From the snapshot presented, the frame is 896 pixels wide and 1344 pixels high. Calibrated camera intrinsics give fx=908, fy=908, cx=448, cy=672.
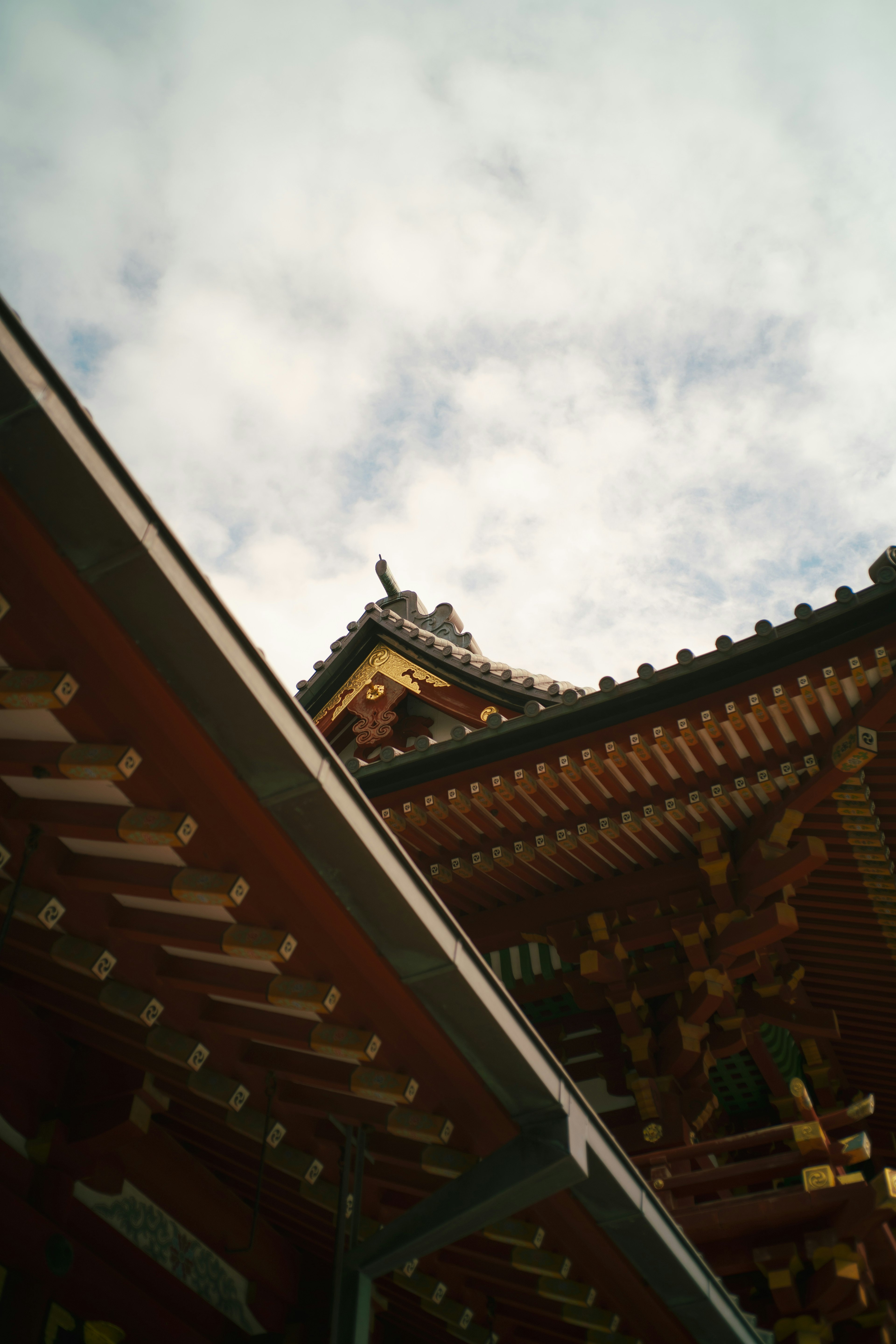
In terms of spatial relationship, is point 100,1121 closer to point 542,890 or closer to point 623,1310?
point 623,1310

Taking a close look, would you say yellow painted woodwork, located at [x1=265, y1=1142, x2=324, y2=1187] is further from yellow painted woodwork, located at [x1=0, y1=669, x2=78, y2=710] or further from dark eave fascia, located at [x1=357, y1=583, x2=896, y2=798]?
dark eave fascia, located at [x1=357, y1=583, x2=896, y2=798]

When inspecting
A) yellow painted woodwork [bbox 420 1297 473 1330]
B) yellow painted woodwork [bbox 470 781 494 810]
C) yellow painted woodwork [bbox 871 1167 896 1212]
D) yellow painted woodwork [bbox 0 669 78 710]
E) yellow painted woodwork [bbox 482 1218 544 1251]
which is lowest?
yellow painted woodwork [bbox 420 1297 473 1330]

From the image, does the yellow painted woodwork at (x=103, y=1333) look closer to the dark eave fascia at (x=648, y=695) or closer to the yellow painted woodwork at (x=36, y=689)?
the yellow painted woodwork at (x=36, y=689)

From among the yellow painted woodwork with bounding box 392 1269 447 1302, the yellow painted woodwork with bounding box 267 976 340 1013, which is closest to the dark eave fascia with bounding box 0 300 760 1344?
the yellow painted woodwork with bounding box 267 976 340 1013

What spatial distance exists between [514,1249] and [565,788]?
8.88 feet

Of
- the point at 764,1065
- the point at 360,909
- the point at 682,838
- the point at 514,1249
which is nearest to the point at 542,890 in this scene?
the point at 682,838

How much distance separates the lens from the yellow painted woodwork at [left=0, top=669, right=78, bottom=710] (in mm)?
2559

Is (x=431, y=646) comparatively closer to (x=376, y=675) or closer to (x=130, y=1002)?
(x=376, y=675)

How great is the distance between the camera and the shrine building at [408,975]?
8.92 feet

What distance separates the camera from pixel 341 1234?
338 centimetres

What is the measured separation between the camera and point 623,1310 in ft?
13.9

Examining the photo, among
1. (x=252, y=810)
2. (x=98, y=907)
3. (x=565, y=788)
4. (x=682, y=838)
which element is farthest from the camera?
(x=682, y=838)

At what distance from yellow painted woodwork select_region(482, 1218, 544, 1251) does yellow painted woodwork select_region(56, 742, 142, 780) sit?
2640 mm

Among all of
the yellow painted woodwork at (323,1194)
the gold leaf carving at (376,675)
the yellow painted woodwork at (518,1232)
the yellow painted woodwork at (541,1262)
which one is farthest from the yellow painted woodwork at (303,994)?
the gold leaf carving at (376,675)
